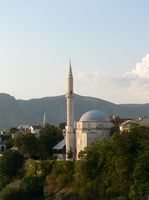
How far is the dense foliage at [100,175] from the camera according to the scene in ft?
117

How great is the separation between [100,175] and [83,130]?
11.0 meters

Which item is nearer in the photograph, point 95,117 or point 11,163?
point 95,117

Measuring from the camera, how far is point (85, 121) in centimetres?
5078

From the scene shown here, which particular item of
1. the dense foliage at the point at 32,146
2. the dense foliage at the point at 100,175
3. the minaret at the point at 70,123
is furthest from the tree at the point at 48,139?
the dense foliage at the point at 100,175

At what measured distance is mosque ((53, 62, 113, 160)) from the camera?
49.1m

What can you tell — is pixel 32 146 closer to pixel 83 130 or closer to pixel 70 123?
pixel 70 123

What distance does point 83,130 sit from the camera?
164ft

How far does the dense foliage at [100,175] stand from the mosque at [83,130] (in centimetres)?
422

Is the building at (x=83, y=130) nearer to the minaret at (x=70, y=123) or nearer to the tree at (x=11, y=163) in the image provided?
the minaret at (x=70, y=123)

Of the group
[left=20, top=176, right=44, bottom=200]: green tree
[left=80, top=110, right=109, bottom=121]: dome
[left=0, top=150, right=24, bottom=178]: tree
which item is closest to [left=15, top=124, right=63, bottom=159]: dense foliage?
[left=0, top=150, right=24, bottom=178]: tree

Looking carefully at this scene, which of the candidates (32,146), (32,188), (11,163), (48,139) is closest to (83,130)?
(32,146)

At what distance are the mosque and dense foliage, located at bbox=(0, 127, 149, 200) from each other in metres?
4.22

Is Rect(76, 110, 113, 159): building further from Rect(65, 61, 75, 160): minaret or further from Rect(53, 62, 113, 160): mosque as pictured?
Rect(65, 61, 75, 160): minaret

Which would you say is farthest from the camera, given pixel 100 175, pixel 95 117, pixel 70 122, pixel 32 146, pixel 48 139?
pixel 48 139
